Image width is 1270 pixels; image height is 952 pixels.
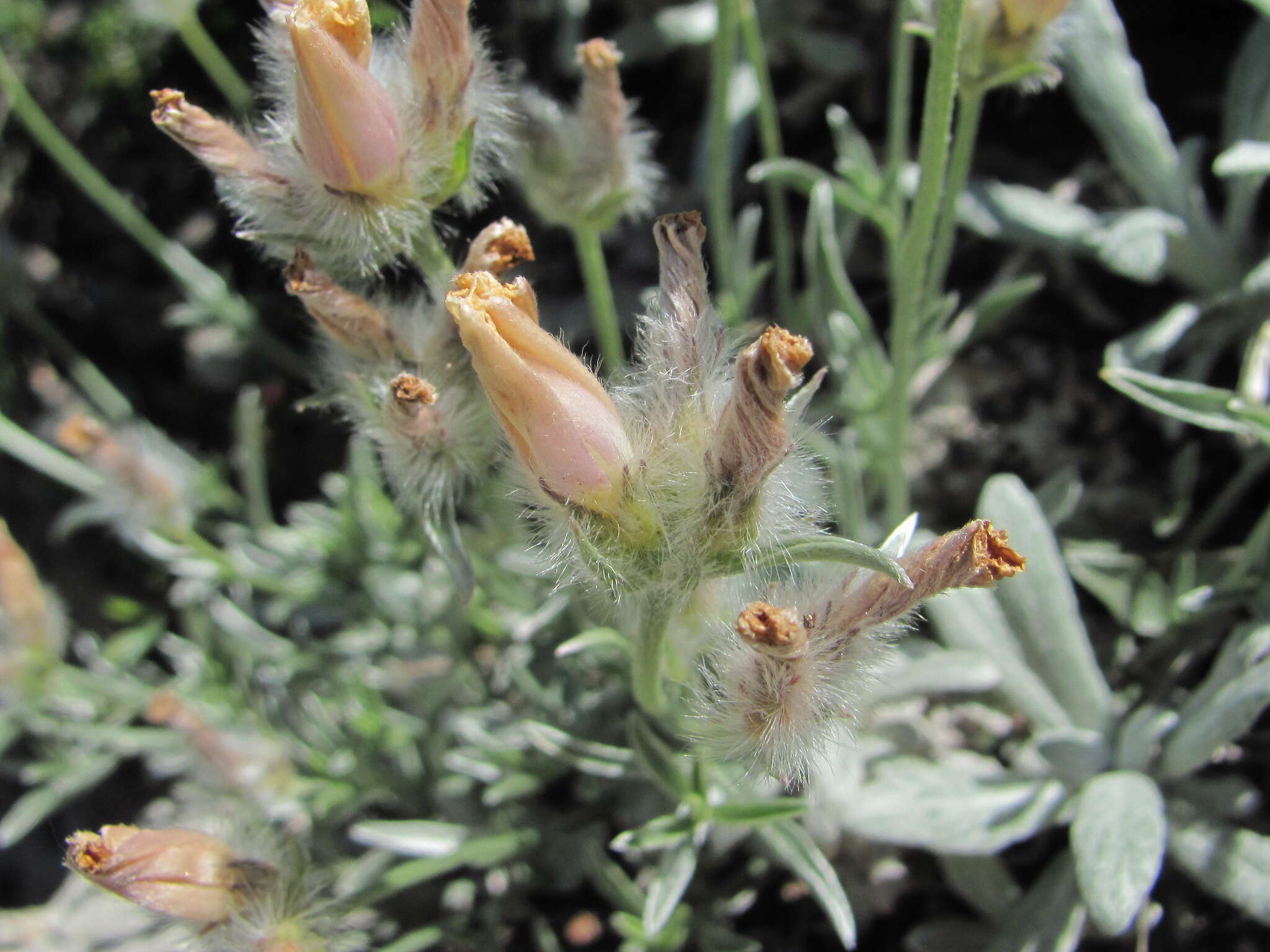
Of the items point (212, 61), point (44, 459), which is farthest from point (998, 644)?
point (212, 61)

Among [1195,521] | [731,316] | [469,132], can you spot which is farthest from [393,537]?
Result: [1195,521]

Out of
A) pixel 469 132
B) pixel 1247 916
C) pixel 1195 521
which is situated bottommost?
Answer: pixel 1247 916

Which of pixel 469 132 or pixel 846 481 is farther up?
pixel 469 132

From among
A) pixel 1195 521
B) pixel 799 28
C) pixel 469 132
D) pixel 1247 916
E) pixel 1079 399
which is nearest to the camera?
pixel 469 132

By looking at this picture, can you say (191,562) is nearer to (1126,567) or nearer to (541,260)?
(541,260)

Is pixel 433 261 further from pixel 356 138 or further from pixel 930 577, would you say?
pixel 930 577

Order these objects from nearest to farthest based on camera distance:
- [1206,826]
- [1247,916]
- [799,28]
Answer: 1. [1206,826]
2. [1247,916]
3. [799,28]

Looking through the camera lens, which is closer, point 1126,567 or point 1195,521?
point 1126,567
